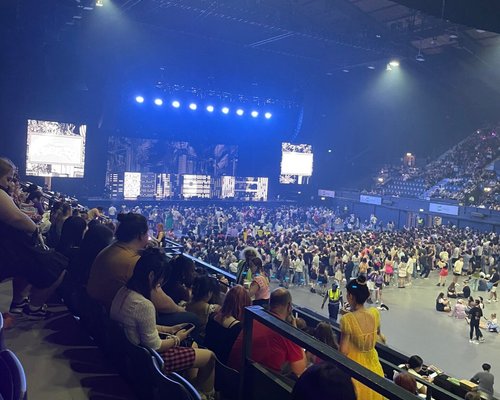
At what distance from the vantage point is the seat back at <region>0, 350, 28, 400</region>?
182 cm

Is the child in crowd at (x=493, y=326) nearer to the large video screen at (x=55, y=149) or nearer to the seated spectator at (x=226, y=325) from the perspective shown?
the seated spectator at (x=226, y=325)

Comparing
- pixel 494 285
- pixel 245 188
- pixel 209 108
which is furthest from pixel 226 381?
pixel 245 188

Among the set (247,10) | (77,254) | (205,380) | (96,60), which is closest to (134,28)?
(96,60)

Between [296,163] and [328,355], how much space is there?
32.0 m

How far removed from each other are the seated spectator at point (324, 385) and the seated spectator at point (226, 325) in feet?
5.40

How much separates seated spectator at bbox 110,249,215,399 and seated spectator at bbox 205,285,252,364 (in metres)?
0.16

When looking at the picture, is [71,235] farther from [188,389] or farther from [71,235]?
[188,389]

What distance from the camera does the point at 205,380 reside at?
123 inches

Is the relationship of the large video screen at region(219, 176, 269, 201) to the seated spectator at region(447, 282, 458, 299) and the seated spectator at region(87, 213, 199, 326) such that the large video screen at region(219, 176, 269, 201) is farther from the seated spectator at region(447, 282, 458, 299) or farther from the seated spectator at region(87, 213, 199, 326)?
the seated spectator at region(87, 213, 199, 326)

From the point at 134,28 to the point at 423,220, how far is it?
19099 mm

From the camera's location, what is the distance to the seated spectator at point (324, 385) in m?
1.52

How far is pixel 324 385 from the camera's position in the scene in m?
1.53

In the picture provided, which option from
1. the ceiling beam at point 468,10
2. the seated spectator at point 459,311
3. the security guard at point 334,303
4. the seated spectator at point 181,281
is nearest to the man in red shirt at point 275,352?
the seated spectator at point 181,281

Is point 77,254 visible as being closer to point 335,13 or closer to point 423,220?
point 335,13
